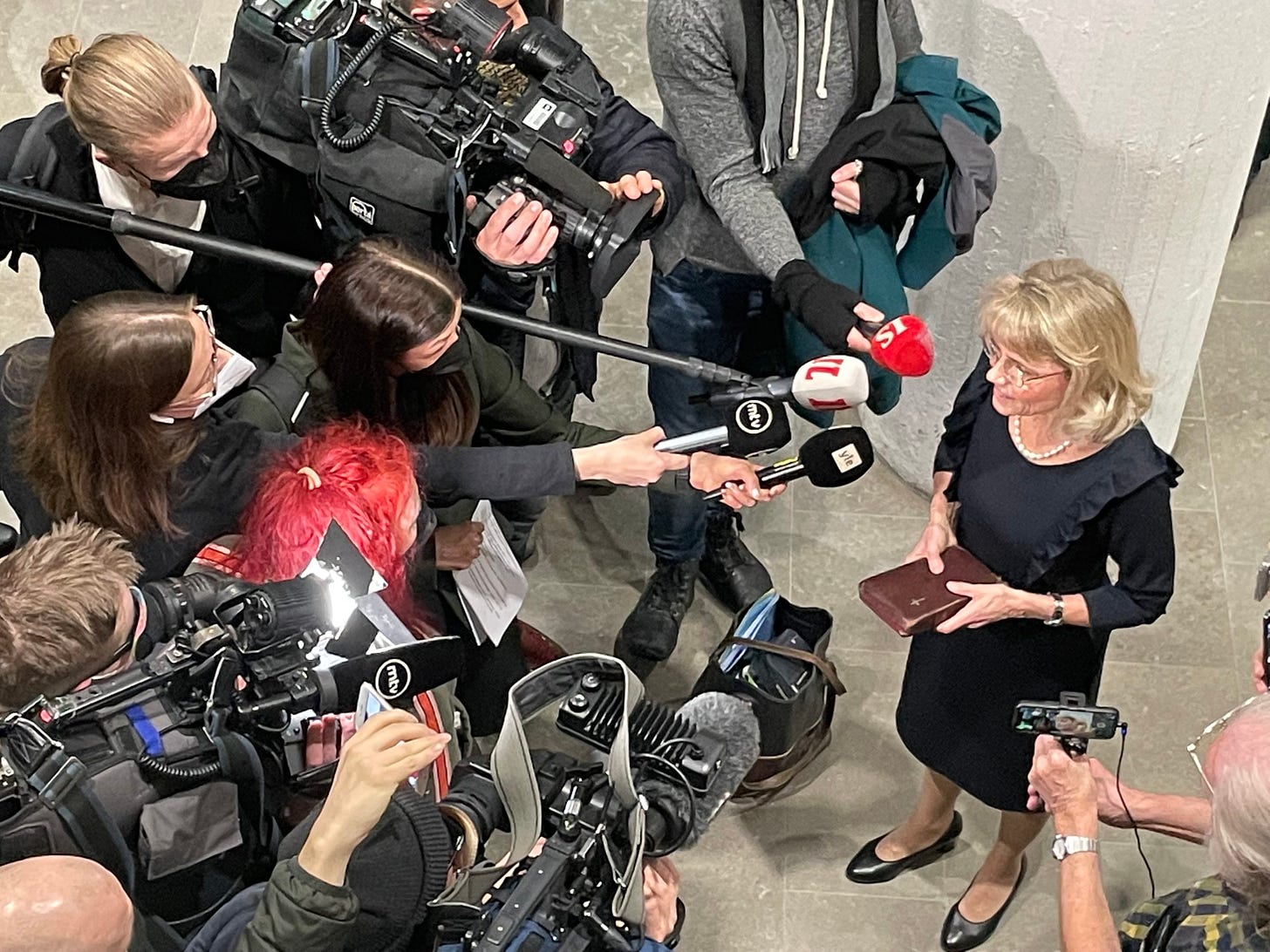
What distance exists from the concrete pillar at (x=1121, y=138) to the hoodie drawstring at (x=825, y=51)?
0.53m

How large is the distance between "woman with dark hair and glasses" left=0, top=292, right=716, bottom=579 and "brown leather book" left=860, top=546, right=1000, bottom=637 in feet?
3.78

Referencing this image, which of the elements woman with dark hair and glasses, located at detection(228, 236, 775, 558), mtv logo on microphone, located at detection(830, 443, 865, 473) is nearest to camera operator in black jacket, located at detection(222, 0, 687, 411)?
woman with dark hair and glasses, located at detection(228, 236, 775, 558)

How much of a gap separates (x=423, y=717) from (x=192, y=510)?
58cm

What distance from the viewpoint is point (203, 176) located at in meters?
2.87

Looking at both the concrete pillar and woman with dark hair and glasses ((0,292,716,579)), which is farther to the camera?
the concrete pillar

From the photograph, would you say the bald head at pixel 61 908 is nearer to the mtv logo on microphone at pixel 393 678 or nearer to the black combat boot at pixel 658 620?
the mtv logo on microphone at pixel 393 678

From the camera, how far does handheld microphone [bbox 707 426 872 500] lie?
2840 mm

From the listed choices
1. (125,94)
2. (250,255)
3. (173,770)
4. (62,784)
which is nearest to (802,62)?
(250,255)

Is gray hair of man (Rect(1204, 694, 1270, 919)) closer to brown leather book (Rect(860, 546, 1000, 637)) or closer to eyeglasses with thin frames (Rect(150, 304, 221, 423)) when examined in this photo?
brown leather book (Rect(860, 546, 1000, 637))

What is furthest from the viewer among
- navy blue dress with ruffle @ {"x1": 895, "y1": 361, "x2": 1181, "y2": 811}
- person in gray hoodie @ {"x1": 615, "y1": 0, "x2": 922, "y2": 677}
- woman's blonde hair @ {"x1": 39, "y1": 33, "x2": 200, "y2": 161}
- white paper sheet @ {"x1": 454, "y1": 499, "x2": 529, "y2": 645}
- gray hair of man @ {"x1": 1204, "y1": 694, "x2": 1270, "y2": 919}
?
white paper sheet @ {"x1": 454, "y1": 499, "x2": 529, "y2": 645}

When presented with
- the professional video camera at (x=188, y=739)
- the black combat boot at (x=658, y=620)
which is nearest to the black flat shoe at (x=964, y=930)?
the black combat boot at (x=658, y=620)

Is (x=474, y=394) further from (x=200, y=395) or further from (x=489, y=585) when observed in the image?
(x=200, y=395)

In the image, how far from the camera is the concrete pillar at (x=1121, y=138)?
10.1 feet

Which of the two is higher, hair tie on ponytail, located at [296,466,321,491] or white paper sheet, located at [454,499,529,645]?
hair tie on ponytail, located at [296,466,321,491]
